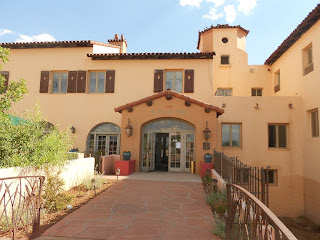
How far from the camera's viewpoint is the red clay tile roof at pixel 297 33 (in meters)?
10.8

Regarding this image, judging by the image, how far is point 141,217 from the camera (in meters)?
5.36

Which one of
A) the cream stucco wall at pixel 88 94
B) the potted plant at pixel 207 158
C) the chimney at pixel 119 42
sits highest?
the chimney at pixel 119 42

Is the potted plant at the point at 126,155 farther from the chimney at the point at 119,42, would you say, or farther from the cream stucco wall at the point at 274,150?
the chimney at the point at 119,42

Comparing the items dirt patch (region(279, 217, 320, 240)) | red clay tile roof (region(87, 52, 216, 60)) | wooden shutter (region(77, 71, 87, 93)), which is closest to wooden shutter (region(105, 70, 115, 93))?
red clay tile roof (region(87, 52, 216, 60))

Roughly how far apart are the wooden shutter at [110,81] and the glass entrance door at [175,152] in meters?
5.19

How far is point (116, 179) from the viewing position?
379 inches

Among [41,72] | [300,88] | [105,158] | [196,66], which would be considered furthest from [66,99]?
[300,88]

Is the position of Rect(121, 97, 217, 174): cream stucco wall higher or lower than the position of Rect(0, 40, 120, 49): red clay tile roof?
lower

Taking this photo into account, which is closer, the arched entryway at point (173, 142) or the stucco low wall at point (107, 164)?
the stucco low wall at point (107, 164)

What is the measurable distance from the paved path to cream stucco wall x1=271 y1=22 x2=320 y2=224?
7.38m

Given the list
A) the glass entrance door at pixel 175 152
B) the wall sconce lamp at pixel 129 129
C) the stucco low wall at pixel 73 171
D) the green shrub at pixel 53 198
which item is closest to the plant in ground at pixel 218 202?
the green shrub at pixel 53 198

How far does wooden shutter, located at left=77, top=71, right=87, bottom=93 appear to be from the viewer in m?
14.5

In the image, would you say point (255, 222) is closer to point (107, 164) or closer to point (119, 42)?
point (107, 164)

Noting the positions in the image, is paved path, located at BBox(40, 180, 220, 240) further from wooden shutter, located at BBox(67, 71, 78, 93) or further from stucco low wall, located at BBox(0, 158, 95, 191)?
wooden shutter, located at BBox(67, 71, 78, 93)
